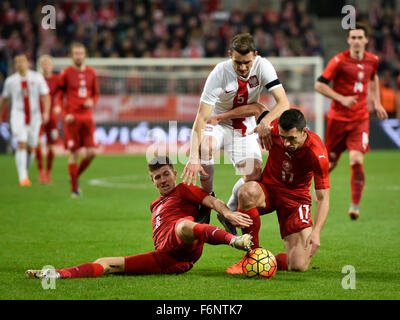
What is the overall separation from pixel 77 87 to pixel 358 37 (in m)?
5.12

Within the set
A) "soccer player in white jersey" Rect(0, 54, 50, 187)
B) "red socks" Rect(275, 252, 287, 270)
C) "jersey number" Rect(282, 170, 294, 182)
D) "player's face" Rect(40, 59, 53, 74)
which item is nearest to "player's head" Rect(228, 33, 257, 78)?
"jersey number" Rect(282, 170, 294, 182)

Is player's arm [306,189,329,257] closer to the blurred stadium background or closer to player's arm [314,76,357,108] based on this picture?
player's arm [314,76,357,108]

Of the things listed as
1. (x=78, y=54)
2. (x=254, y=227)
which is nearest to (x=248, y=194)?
(x=254, y=227)

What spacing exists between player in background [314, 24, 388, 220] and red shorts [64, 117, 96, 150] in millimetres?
4388

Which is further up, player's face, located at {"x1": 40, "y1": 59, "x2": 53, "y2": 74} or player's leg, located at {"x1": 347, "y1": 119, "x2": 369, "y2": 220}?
player's face, located at {"x1": 40, "y1": 59, "x2": 53, "y2": 74}

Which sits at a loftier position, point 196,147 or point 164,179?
point 196,147

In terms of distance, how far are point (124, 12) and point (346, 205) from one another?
651 inches

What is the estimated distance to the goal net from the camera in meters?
19.3

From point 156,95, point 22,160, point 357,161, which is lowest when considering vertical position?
point 22,160

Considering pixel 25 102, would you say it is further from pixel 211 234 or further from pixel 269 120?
pixel 211 234

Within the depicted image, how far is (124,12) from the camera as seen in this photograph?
25.5 meters

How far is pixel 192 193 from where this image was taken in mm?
5996

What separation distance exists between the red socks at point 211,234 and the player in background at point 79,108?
268 inches
